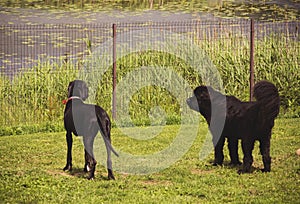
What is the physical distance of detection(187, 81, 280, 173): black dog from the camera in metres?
9.73

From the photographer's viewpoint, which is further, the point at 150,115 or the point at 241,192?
the point at 150,115

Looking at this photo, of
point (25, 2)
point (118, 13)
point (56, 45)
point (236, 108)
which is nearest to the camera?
point (236, 108)

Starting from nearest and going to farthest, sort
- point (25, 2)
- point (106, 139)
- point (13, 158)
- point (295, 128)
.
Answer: point (106, 139) → point (13, 158) → point (295, 128) → point (25, 2)

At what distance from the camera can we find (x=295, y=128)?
47.8 feet

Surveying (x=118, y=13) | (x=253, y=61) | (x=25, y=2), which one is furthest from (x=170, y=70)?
(x=25, y=2)

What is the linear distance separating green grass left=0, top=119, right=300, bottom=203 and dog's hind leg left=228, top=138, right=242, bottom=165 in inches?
6.9

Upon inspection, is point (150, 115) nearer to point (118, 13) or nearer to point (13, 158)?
point (13, 158)

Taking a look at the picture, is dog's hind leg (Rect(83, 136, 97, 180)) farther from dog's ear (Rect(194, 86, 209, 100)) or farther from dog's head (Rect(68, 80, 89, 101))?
dog's ear (Rect(194, 86, 209, 100))

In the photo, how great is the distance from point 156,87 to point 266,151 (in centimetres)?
721

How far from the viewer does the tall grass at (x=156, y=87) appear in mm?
16219

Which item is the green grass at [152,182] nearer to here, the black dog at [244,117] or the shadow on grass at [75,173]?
the shadow on grass at [75,173]

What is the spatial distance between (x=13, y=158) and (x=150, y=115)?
194 inches

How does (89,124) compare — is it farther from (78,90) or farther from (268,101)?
(268,101)

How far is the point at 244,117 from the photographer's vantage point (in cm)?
1007
